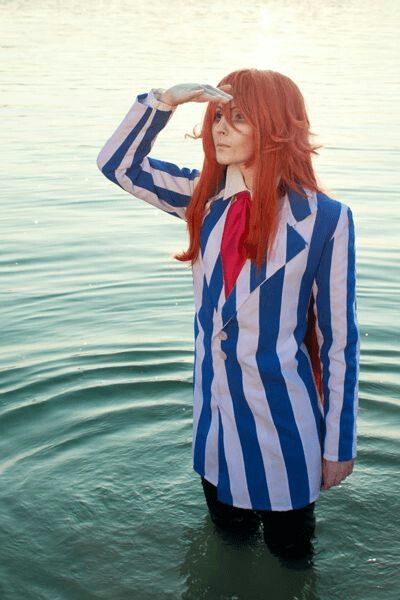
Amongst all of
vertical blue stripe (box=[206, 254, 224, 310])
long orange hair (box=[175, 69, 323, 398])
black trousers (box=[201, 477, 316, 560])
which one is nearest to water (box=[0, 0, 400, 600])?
black trousers (box=[201, 477, 316, 560])

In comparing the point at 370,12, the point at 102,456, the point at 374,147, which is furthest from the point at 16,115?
the point at 370,12

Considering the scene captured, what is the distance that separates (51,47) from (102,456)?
22315 millimetres

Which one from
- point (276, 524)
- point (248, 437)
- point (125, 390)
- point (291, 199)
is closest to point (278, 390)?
point (248, 437)

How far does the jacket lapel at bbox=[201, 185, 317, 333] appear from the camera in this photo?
3.45 metres

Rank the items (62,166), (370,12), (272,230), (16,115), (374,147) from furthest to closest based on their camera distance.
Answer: (370,12) < (16,115) < (374,147) < (62,166) < (272,230)

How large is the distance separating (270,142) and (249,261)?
15.5 inches

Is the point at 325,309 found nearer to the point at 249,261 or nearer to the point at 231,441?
the point at 249,261

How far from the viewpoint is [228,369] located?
358 cm

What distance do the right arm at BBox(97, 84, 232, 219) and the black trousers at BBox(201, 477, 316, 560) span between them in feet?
3.44

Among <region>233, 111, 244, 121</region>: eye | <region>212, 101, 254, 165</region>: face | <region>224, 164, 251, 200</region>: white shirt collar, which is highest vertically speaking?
<region>233, 111, 244, 121</region>: eye

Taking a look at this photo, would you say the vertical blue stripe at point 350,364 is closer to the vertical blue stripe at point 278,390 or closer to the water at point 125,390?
the vertical blue stripe at point 278,390

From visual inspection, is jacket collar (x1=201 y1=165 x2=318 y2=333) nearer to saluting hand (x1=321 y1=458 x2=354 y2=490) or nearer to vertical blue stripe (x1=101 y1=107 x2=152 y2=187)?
vertical blue stripe (x1=101 y1=107 x2=152 y2=187)

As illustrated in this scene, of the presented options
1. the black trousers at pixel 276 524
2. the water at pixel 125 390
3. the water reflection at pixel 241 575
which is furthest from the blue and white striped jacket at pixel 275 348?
the water at pixel 125 390

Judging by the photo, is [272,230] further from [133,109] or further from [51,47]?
[51,47]
